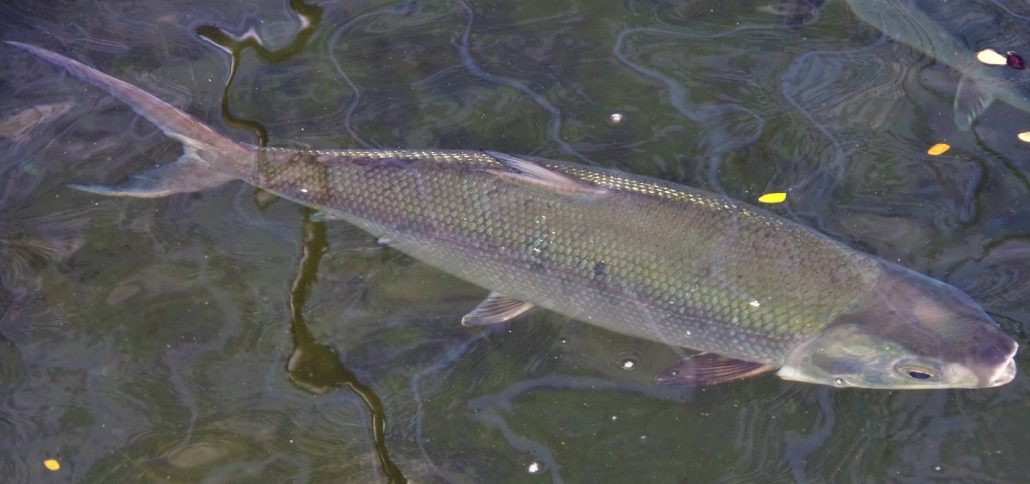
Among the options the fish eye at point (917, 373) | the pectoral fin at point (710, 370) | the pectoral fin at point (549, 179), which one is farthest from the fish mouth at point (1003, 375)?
the pectoral fin at point (549, 179)

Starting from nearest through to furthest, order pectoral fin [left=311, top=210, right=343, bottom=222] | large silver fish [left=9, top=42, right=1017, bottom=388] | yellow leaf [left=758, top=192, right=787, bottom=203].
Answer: large silver fish [left=9, top=42, right=1017, bottom=388], pectoral fin [left=311, top=210, right=343, bottom=222], yellow leaf [left=758, top=192, right=787, bottom=203]

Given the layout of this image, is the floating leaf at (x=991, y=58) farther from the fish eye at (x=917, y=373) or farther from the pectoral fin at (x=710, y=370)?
the pectoral fin at (x=710, y=370)

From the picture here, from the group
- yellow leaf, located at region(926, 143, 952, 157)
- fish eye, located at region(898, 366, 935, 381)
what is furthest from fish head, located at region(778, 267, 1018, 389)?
yellow leaf, located at region(926, 143, 952, 157)

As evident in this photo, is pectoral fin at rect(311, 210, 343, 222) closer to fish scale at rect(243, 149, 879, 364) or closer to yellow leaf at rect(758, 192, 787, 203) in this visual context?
fish scale at rect(243, 149, 879, 364)

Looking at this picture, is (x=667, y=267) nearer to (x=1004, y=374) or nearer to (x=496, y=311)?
(x=496, y=311)

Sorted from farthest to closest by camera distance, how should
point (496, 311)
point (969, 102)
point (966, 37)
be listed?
1. point (966, 37)
2. point (969, 102)
3. point (496, 311)

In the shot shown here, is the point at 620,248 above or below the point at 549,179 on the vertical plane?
below

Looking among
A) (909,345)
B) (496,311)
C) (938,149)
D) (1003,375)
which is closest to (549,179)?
(496,311)
